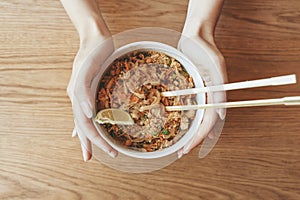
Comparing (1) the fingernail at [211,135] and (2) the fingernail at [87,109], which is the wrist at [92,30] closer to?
(2) the fingernail at [87,109]

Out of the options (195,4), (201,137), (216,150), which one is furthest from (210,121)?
(195,4)

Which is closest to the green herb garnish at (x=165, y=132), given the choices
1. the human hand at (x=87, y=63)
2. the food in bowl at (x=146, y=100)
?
the food in bowl at (x=146, y=100)

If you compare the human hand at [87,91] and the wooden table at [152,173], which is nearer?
the human hand at [87,91]

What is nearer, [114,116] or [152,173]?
[114,116]

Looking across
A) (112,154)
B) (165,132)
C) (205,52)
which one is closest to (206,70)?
(205,52)

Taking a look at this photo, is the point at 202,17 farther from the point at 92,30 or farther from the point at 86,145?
the point at 86,145

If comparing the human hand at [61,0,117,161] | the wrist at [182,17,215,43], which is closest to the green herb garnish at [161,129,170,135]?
the human hand at [61,0,117,161]

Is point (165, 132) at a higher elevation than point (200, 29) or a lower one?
lower
